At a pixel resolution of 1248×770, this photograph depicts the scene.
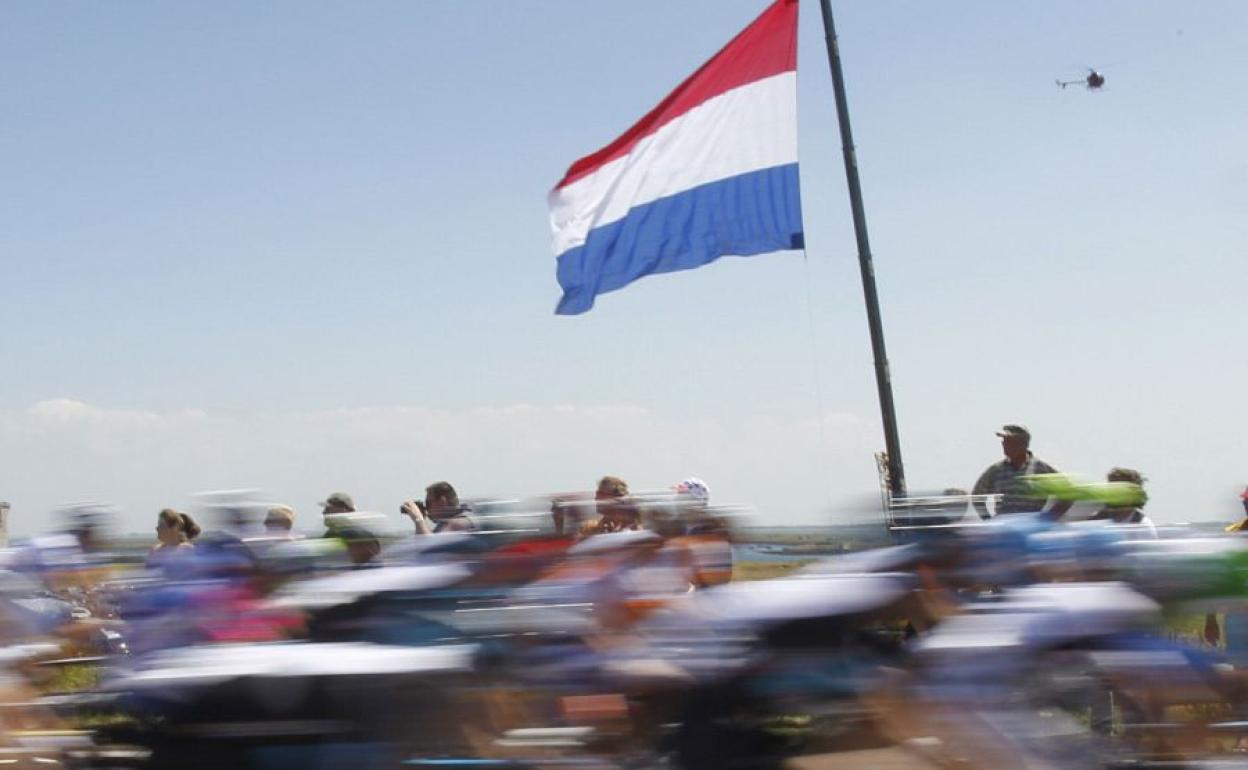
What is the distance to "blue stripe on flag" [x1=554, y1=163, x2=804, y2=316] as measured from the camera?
37.0 ft

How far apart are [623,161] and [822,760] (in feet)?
30.3

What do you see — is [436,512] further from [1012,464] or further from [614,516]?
[1012,464]

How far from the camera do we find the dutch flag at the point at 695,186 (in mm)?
11391

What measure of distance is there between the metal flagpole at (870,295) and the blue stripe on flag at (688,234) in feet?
2.56

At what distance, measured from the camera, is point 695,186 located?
11836 mm

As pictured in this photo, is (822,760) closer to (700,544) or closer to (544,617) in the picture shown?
(544,617)

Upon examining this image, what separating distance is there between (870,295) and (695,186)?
2.37 metres

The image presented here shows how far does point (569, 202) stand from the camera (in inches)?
508

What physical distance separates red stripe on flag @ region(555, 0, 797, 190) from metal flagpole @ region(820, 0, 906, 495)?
835 mm

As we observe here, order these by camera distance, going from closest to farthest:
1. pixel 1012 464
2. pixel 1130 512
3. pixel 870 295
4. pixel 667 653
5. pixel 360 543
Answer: pixel 667 653 < pixel 360 543 < pixel 1130 512 < pixel 1012 464 < pixel 870 295

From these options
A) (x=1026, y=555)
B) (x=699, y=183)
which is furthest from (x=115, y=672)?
(x=699, y=183)

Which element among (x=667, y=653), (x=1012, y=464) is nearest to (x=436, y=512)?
(x=667, y=653)

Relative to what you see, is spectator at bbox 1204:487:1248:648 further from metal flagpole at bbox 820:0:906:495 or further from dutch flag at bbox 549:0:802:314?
dutch flag at bbox 549:0:802:314

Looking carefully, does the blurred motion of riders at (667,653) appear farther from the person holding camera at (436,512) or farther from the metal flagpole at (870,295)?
the metal flagpole at (870,295)
